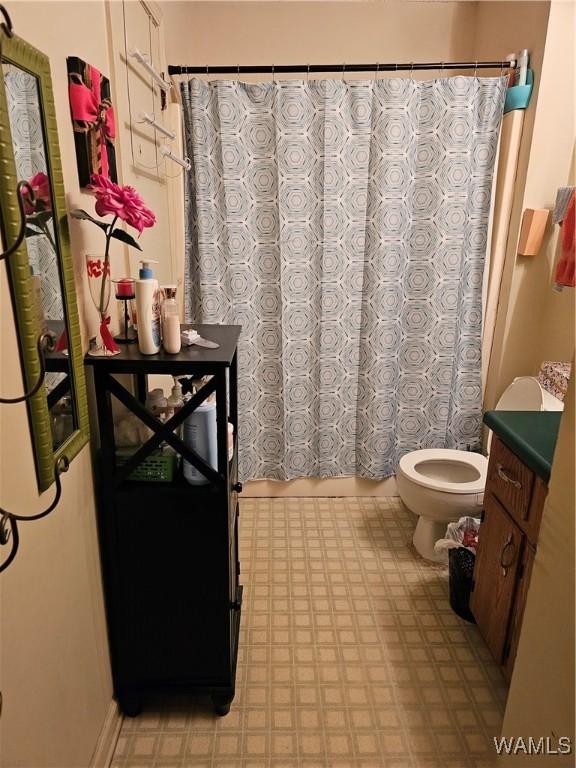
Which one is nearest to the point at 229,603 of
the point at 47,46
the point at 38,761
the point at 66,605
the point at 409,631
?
the point at 66,605

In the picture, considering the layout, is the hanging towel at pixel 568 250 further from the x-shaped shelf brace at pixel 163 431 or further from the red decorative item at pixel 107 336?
the red decorative item at pixel 107 336

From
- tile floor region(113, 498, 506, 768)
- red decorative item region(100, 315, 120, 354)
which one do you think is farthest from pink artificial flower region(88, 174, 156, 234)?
tile floor region(113, 498, 506, 768)

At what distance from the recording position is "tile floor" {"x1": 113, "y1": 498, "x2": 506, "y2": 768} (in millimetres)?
1558

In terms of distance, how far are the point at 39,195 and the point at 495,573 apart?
172cm

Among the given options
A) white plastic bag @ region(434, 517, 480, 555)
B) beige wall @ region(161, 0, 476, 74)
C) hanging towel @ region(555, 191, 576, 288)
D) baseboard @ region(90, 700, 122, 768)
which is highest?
→ beige wall @ region(161, 0, 476, 74)

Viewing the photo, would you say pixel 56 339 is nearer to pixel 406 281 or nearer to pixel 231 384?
pixel 231 384

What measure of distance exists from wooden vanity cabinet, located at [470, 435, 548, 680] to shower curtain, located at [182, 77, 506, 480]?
100 centimetres

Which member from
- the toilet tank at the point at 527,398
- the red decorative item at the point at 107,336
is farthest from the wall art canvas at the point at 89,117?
the toilet tank at the point at 527,398

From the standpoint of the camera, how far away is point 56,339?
3.71 feet

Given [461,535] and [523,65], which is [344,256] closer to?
[523,65]

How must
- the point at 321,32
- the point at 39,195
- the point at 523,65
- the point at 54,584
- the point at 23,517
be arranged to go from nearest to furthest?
the point at 23,517
the point at 39,195
the point at 54,584
the point at 523,65
the point at 321,32

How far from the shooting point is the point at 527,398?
7.75 ft

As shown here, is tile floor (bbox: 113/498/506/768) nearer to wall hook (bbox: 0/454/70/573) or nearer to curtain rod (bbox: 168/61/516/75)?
wall hook (bbox: 0/454/70/573)

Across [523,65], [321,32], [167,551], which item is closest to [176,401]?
[167,551]
